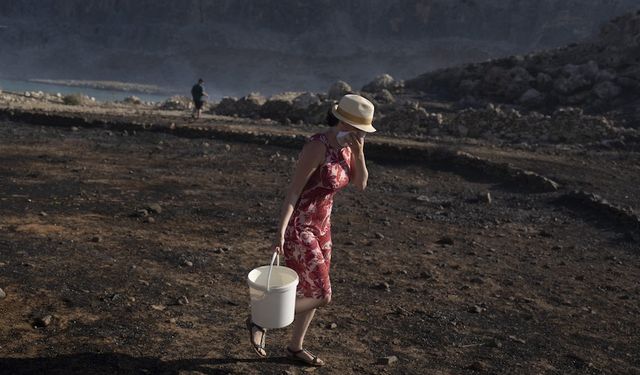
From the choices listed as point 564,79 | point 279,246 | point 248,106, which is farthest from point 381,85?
point 279,246

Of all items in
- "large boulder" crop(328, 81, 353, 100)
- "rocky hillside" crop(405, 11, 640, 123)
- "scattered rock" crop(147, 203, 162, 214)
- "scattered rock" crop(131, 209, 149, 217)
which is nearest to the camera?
"scattered rock" crop(131, 209, 149, 217)

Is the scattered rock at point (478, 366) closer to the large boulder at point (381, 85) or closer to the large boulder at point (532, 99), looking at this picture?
the large boulder at point (532, 99)

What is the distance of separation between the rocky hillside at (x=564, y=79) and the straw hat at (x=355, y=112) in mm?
25686

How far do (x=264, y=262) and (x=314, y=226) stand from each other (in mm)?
3027

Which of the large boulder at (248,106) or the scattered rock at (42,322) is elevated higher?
the scattered rock at (42,322)

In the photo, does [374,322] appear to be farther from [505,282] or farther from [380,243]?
[380,243]

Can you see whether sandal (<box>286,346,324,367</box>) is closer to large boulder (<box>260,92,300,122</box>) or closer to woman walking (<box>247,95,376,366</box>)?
woman walking (<box>247,95,376,366</box>)

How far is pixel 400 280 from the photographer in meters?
7.15

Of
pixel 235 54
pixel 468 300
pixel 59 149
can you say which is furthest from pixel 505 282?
pixel 235 54

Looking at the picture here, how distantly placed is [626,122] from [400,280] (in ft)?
74.3

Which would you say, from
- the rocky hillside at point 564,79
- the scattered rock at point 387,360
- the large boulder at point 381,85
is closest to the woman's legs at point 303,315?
the scattered rock at point 387,360

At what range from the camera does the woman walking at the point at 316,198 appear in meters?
4.38

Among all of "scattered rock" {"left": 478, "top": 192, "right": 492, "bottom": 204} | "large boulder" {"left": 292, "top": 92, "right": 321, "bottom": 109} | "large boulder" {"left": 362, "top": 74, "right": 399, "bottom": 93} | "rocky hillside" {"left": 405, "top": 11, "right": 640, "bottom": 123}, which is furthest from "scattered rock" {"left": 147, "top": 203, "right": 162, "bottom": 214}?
"large boulder" {"left": 362, "top": 74, "right": 399, "bottom": 93}

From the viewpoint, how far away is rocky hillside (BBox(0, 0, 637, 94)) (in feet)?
307
